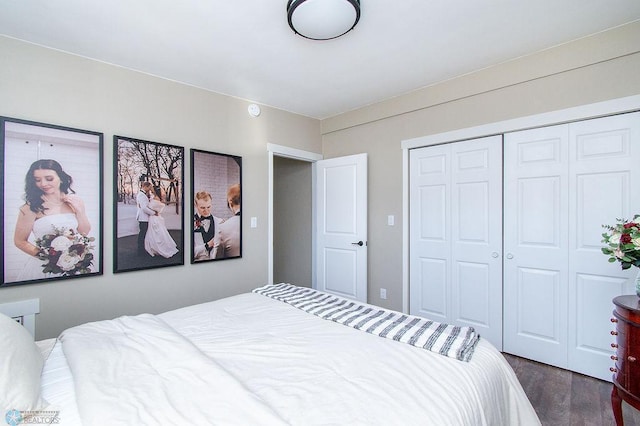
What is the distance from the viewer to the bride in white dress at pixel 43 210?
2121 mm

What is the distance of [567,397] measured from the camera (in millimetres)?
2051

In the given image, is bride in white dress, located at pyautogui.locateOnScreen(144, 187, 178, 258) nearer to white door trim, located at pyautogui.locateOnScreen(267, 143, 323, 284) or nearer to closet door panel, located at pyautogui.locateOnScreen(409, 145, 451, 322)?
white door trim, located at pyautogui.locateOnScreen(267, 143, 323, 284)

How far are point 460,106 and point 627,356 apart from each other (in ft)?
7.36

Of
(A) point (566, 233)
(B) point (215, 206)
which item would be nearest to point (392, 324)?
(A) point (566, 233)

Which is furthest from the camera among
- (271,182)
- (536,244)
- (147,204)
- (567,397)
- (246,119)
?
(271,182)

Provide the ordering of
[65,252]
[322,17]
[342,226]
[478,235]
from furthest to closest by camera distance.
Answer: [342,226] → [478,235] → [65,252] → [322,17]

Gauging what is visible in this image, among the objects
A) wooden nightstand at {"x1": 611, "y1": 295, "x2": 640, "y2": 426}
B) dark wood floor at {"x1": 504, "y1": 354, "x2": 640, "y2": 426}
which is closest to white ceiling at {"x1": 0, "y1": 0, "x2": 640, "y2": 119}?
wooden nightstand at {"x1": 611, "y1": 295, "x2": 640, "y2": 426}

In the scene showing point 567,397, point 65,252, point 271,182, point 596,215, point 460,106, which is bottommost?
point 567,397

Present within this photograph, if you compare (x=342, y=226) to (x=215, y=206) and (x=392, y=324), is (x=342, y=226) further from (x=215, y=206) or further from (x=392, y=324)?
(x=392, y=324)

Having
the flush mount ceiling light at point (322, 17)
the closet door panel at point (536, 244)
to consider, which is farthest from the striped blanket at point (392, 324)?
the flush mount ceiling light at point (322, 17)

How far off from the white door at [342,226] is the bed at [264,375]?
1.88 metres

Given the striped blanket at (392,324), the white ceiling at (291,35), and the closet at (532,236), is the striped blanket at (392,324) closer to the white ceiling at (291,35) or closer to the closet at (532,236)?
the closet at (532,236)

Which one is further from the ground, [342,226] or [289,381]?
[342,226]

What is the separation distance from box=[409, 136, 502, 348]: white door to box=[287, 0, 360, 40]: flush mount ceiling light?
1692 mm
